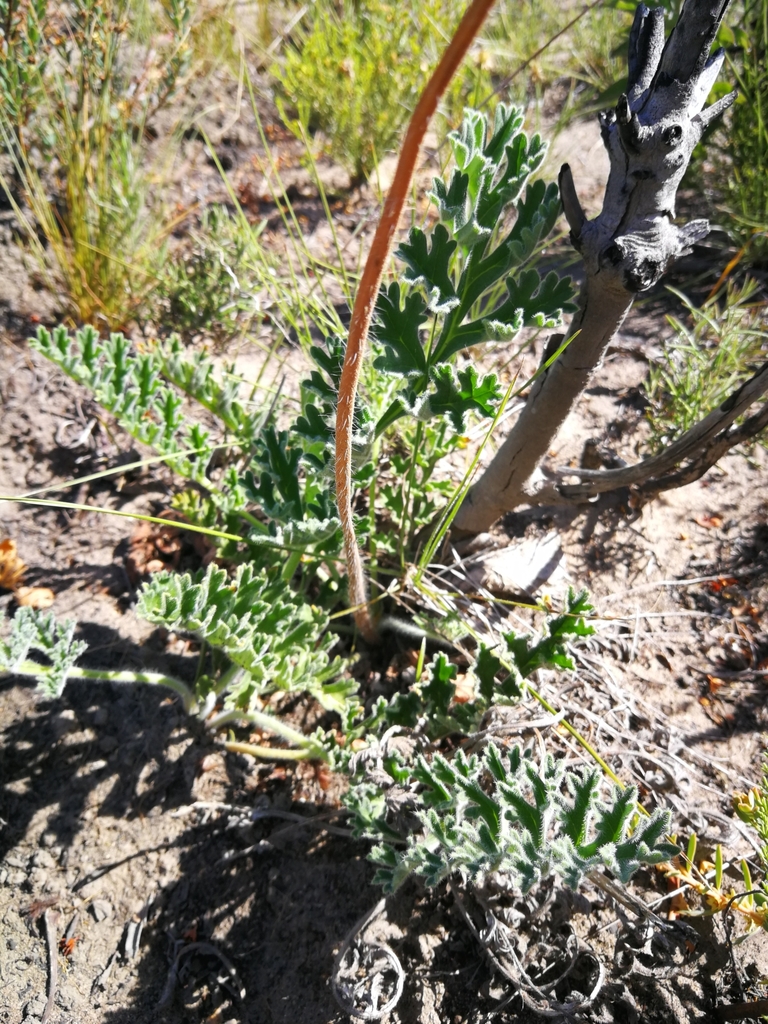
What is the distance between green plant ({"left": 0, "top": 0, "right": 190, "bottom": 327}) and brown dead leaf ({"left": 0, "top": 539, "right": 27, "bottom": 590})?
95 centimetres

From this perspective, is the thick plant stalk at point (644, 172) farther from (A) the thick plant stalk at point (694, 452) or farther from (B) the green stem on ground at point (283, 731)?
(B) the green stem on ground at point (283, 731)

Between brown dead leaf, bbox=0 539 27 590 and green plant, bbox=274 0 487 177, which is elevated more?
green plant, bbox=274 0 487 177

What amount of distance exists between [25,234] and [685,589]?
2823 mm

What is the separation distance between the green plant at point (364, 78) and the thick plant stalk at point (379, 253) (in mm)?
2203

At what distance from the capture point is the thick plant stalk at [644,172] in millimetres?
1116

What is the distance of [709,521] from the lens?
216cm

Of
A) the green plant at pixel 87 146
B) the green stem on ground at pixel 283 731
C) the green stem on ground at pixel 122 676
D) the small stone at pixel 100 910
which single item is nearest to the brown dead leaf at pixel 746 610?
the green stem on ground at pixel 283 731

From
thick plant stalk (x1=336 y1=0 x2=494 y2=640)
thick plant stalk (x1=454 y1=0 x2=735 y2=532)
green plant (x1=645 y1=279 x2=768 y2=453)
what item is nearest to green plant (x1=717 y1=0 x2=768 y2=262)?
green plant (x1=645 y1=279 x2=768 y2=453)

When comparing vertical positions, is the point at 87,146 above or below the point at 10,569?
above

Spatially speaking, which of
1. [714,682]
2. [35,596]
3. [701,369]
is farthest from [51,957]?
[701,369]

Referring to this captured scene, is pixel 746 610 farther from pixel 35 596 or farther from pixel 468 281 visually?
pixel 35 596

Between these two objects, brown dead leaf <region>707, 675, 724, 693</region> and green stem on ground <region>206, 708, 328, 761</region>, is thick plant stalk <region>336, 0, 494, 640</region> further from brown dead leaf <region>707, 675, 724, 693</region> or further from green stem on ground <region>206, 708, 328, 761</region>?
brown dead leaf <region>707, 675, 724, 693</region>

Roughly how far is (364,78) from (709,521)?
7.72ft

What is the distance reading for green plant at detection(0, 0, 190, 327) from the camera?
218cm
